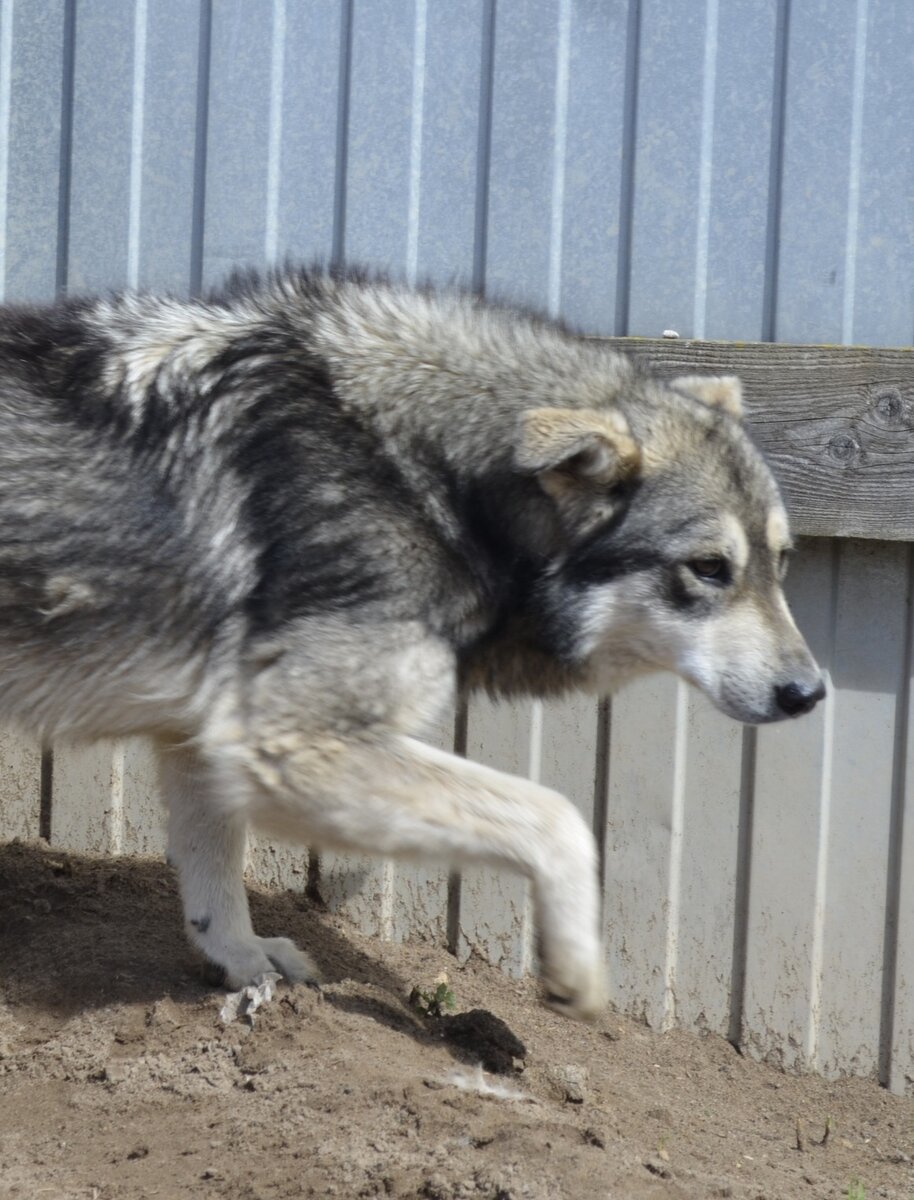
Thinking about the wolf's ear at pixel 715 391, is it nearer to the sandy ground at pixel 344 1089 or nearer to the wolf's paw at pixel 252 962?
the sandy ground at pixel 344 1089

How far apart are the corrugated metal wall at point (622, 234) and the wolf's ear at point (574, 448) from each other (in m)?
1.23

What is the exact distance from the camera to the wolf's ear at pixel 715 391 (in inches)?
163

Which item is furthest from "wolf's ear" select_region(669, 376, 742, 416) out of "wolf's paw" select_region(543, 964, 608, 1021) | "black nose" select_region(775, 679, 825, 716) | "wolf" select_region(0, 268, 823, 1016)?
"wolf's paw" select_region(543, 964, 608, 1021)

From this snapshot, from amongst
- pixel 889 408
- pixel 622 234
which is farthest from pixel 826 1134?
pixel 622 234

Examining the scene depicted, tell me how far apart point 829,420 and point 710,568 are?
112 centimetres

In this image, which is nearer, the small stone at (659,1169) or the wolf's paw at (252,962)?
the small stone at (659,1169)

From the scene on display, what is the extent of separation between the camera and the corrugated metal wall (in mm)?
4637

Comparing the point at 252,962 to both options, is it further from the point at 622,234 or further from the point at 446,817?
the point at 622,234

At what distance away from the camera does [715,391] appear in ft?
Result: 13.7

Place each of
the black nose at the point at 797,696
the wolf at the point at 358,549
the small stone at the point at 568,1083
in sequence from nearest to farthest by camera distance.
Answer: the wolf at the point at 358,549 → the black nose at the point at 797,696 → the small stone at the point at 568,1083

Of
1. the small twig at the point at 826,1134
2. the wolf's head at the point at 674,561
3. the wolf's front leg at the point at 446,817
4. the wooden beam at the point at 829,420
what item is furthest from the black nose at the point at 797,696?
the small twig at the point at 826,1134

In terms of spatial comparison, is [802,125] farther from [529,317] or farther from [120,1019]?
[120,1019]

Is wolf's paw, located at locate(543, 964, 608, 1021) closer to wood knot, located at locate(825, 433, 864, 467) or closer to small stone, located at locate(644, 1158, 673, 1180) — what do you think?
small stone, located at locate(644, 1158, 673, 1180)

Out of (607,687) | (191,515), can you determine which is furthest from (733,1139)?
(191,515)
